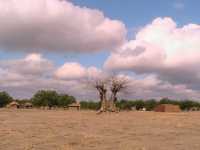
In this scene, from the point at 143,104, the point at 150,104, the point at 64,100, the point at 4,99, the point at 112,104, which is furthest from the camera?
the point at 143,104

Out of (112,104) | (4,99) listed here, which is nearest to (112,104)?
(112,104)

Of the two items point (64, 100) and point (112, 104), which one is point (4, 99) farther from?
point (112, 104)

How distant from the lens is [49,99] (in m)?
152

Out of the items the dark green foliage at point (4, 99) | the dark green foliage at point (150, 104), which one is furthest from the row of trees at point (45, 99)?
the dark green foliage at point (150, 104)

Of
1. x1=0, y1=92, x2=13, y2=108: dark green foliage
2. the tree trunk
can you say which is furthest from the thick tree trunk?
x1=0, y1=92, x2=13, y2=108: dark green foliage

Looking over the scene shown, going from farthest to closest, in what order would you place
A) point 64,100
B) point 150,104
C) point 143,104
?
point 143,104 → point 64,100 → point 150,104

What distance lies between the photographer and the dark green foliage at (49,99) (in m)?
151

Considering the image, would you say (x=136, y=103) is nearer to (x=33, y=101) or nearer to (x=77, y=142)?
(x=33, y=101)

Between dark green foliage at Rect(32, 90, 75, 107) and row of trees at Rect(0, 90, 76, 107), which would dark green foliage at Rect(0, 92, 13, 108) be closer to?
row of trees at Rect(0, 90, 76, 107)

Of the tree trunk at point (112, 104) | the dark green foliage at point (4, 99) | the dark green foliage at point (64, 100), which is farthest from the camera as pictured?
the dark green foliage at point (64, 100)

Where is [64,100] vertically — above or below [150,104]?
above

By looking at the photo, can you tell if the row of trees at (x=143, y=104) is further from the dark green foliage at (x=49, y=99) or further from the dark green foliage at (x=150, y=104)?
the dark green foliage at (x=49, y=99)

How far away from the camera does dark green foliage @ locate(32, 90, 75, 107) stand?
151 meters

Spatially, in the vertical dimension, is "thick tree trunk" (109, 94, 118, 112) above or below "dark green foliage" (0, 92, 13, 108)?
below
